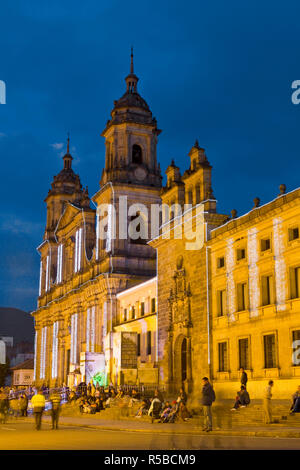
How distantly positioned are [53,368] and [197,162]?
143 feet

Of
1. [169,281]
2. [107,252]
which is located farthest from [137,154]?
[169,281]

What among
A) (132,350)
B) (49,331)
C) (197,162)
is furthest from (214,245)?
(49,331)

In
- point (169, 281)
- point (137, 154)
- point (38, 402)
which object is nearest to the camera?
point (38, 402)

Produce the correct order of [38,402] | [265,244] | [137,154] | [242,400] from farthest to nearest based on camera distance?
[137,154], [265,244], [242,400], [38,402]

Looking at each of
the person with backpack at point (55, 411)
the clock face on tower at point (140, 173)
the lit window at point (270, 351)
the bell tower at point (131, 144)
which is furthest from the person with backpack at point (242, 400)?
the clock face on tower at point (140, 173)

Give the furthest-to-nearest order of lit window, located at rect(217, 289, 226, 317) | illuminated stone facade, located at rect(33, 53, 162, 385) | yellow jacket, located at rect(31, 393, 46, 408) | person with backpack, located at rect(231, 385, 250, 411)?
illuminated stone facade, located at rect(33, 53, 162, 385) → lit window, located at rect(217, 289, 226, 317) → person with backpack, located at rect(231, 385, 250, 411) → yellow jacket, located at rect(31, 393, 46, 408)

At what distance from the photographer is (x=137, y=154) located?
62469mm

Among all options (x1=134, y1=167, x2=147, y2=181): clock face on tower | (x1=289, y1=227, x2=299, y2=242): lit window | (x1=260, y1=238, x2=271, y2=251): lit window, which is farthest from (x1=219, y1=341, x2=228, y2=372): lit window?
(x1=134, y1=167, x2=147, y2=181): clock face on tower

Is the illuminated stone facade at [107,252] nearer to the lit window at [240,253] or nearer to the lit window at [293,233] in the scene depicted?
the lit window at [240,253]

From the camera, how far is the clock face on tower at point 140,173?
6044 cm

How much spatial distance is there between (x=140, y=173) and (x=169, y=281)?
21.8 metres

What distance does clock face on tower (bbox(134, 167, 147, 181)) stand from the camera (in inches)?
2379

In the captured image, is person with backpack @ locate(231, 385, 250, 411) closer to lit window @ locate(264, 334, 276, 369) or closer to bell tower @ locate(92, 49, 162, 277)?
lit window @ locate(264, 334, 276, 369)

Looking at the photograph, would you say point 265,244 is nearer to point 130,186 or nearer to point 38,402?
point 38,402
